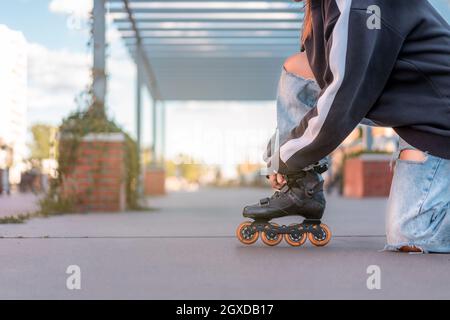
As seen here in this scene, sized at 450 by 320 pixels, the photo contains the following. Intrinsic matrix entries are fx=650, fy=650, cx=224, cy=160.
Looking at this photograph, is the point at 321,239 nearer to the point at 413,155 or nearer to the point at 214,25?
the point at 413,155

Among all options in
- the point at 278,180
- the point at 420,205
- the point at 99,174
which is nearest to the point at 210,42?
the point at 99,174

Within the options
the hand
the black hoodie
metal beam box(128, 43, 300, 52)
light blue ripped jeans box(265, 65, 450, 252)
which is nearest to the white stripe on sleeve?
the black hoodie

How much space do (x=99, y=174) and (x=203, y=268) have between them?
13.8 feet

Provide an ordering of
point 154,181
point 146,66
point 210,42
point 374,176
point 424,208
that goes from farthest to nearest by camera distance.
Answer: point 154,181
point 146,66
point 374,176
point 210,42
point 424,208

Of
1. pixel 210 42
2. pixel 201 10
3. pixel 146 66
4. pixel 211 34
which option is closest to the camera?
pixel 201 10

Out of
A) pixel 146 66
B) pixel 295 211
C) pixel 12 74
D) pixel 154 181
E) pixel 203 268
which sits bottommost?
pixel 154 181

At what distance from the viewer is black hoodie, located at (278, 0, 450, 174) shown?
2600mm

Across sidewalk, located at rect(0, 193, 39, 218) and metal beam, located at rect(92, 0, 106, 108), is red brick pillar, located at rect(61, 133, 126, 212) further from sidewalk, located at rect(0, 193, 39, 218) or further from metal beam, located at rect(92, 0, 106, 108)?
metal beam, located at rect(92, 0, 106, 108)

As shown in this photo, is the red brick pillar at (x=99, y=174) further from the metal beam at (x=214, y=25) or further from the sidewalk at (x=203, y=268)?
the metal beam at (x=214, y=25)

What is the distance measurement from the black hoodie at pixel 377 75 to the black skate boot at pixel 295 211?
20cm

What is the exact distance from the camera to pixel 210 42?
11.5 metres

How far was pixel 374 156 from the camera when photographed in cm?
1199

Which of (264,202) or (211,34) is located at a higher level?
(211,34)

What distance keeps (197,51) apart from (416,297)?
34.9 feet
